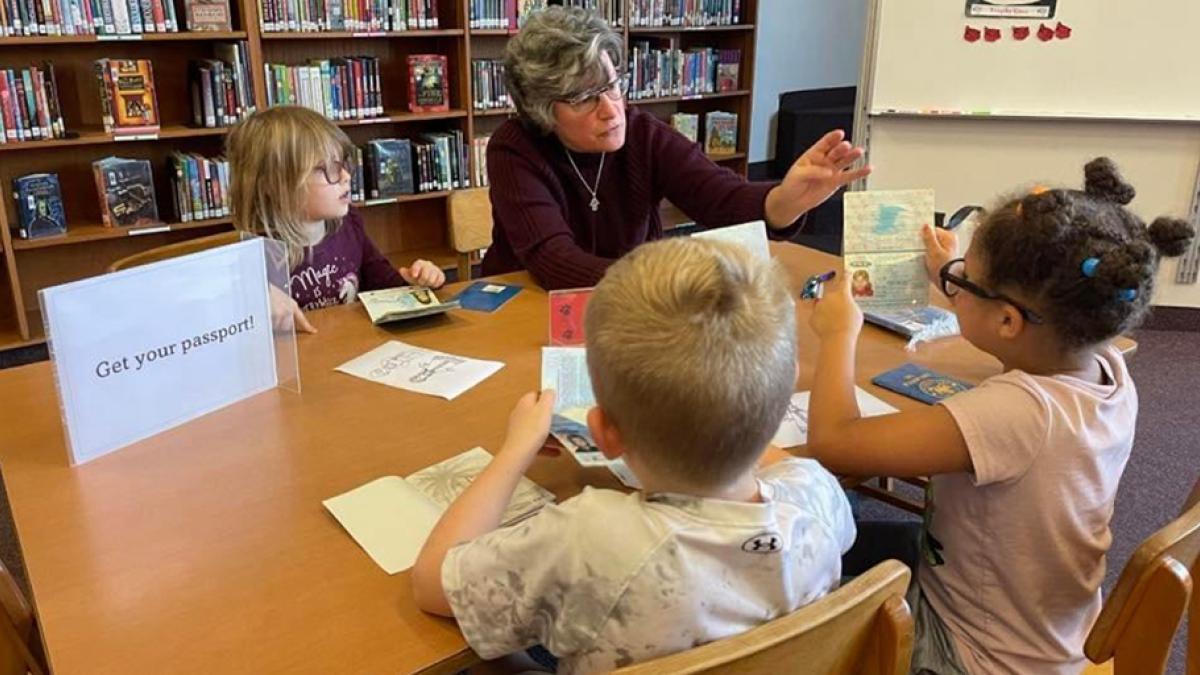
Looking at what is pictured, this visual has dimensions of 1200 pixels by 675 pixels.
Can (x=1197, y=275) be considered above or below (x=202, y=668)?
below

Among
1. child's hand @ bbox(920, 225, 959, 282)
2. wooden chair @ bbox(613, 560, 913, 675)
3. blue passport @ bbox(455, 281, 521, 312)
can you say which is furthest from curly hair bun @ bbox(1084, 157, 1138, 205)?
blue passport @ bbox(455, 281, 521, 312)

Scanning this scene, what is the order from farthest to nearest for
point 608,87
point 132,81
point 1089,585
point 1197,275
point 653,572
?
point 1197,275, point 132,81, point 608,87, point 1089,585, point 653,572

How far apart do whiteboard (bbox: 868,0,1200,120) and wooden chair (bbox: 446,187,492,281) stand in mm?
1909

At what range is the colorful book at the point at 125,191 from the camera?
347cm

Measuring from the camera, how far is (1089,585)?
1.16m

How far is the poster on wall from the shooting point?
3408mm

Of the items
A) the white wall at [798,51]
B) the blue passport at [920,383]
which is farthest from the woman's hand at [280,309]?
the white wall at [798,51]

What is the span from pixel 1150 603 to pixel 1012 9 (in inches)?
120

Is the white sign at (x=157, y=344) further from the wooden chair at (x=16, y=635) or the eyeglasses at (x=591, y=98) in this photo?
the eyeglasses at (x=591, y=98)

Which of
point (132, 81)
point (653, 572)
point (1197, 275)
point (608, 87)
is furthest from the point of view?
point (1197, 275)

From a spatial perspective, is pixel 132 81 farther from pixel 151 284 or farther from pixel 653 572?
pixel 653 572

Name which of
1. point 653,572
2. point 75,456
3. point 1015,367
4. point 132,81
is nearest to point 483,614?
point 653,572

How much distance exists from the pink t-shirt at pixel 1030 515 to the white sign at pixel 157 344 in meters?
0.99

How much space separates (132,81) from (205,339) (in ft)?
8.40
